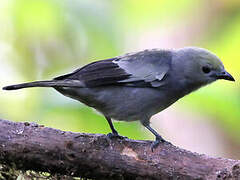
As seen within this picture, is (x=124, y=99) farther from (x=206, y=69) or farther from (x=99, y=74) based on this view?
(x=206, y=69)

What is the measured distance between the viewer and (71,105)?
14.2 ft

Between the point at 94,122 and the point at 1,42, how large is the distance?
225 cm

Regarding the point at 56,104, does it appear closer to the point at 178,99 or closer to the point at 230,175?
the point at 178,99

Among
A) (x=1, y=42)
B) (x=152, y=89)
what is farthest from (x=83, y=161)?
(x=1, y=42)

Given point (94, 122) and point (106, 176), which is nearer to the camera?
point (106, 176)

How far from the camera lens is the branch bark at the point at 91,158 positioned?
357 centimetres

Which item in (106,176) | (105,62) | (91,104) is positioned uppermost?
(105,62)

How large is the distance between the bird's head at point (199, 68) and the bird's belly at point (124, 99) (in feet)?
1.05

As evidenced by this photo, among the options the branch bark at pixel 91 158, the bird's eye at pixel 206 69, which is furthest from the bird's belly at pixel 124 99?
the branch bark at pixel 91 158

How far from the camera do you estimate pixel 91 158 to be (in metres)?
3.74

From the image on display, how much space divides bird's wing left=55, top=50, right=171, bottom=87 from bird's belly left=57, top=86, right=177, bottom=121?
67 millimetres

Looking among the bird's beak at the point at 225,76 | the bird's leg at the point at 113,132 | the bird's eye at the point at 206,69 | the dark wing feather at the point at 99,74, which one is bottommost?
the bird's leg at the point at 113,132

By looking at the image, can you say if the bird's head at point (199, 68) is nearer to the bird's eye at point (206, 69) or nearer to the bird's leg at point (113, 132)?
the bird's eye at point (206, 69)

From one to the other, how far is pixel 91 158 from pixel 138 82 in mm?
1055
